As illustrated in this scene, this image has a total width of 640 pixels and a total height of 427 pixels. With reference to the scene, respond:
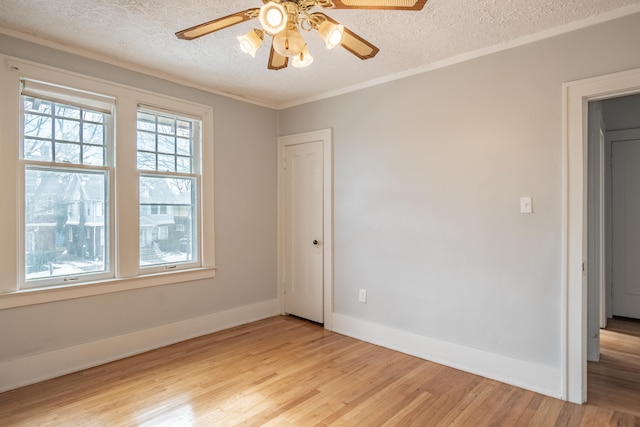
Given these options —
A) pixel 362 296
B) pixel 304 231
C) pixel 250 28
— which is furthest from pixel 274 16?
pixel 304 231

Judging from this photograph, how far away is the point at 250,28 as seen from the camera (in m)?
2.54

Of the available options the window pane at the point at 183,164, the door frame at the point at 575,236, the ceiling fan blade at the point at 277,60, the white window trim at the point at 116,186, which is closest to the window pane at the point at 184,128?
the white window trim at the point at 116,186

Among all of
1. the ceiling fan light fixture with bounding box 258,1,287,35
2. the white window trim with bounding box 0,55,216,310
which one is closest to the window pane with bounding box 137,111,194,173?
the white window trim with bounding box 0,55,216,310

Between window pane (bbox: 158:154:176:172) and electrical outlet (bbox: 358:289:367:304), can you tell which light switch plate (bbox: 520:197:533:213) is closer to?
electrical outlet (bbox: 358:289:367:304)

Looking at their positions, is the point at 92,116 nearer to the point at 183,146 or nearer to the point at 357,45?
the point at 183,146

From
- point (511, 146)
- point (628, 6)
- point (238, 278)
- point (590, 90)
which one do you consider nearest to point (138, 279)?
point (238, 278)

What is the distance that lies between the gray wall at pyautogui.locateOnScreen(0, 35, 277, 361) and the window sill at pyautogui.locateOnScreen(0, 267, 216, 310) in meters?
0.05

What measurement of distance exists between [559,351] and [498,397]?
537 millimetres

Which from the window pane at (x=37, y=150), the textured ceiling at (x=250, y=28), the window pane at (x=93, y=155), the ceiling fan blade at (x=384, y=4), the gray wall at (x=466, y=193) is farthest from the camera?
the window pane at (x=93, y=155)

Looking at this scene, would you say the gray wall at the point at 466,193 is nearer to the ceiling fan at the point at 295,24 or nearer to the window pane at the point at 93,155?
the ceiling fan at the point at 295,24

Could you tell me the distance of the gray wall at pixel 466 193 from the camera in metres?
2.60

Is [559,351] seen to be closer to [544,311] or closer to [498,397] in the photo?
[544,311]

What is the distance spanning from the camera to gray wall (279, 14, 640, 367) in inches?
103

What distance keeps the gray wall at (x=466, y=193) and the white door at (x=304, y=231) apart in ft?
1.00
